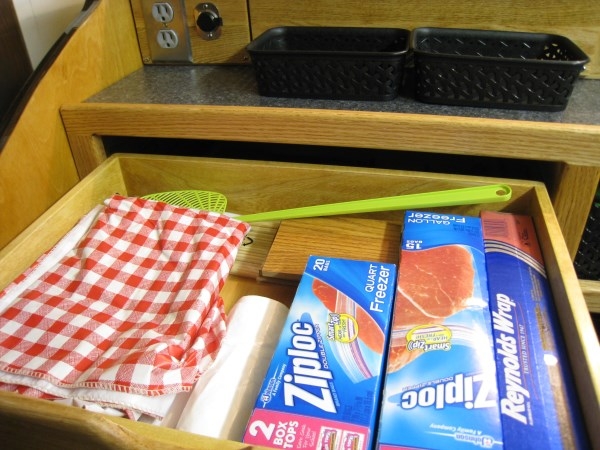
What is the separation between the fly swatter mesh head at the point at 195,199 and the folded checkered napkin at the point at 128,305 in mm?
64

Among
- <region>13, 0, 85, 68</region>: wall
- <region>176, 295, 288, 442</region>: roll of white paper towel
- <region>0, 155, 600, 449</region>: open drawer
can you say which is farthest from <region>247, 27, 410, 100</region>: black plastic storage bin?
<region>13, 0, 85, 68</region>: wall

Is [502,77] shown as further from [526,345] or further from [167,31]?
[167,31]

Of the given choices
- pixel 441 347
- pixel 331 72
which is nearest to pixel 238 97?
pixel 331 72

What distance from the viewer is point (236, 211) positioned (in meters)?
0.86

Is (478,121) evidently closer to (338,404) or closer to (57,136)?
(338,404)

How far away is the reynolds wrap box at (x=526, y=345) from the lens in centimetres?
44

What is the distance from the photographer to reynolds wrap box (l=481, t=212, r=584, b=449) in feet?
1.46

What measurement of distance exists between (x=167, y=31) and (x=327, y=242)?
57 centimetres

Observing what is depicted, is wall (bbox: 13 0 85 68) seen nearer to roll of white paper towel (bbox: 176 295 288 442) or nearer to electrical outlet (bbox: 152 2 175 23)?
electrical outlet (bbox: 152 2 175 23)

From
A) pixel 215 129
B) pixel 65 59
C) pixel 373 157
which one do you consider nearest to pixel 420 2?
pixel 373 157

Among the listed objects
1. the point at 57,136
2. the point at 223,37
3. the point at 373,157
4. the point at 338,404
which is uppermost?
the point at 223,37

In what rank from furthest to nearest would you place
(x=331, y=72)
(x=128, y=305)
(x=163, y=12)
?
(x=163, y=12), (x=331, y=72), (x=128, y=305)

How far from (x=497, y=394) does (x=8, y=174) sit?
0.71 metres

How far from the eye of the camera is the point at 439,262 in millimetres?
634
